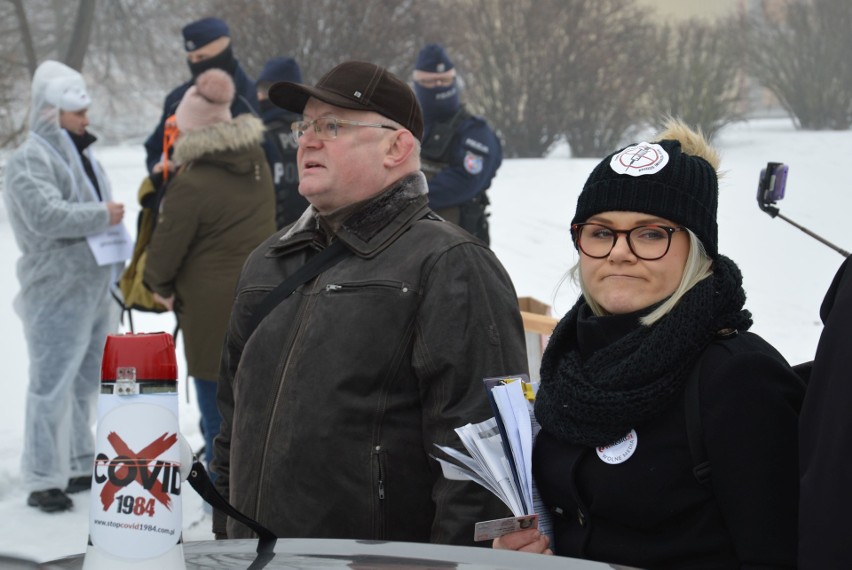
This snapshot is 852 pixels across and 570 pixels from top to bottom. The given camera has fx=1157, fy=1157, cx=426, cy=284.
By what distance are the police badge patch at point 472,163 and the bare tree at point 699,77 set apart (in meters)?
13.7

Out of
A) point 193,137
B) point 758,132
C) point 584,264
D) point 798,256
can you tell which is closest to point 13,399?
point 193,137

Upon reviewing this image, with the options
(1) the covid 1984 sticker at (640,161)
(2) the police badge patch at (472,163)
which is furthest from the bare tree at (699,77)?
(1) the covid 1984 sticker at (640,161)

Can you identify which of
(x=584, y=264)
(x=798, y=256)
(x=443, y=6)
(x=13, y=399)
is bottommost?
(x=13, y=399)

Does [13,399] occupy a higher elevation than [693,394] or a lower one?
lower

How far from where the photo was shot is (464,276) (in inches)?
115

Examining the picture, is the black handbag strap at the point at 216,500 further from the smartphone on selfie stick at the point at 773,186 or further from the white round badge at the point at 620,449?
the smartphone on selfie stick at the point at 773,186

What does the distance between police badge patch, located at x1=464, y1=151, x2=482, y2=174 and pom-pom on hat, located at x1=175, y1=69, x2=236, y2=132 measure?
1638 millimetres

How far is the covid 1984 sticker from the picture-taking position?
7.55 ft

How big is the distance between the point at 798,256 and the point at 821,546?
12419 millimetres

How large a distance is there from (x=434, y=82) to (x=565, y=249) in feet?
23.8

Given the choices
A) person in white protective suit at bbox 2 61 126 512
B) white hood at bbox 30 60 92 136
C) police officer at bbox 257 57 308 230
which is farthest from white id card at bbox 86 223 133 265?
police officer at bbox 257 57 308 230

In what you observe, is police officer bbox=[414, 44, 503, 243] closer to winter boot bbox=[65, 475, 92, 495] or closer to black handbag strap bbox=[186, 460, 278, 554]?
winter boot bbox=[65, 475, 92, 495]

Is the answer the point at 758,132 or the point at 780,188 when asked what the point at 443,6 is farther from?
the point at 780,188

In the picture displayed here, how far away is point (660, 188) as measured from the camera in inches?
89.9
